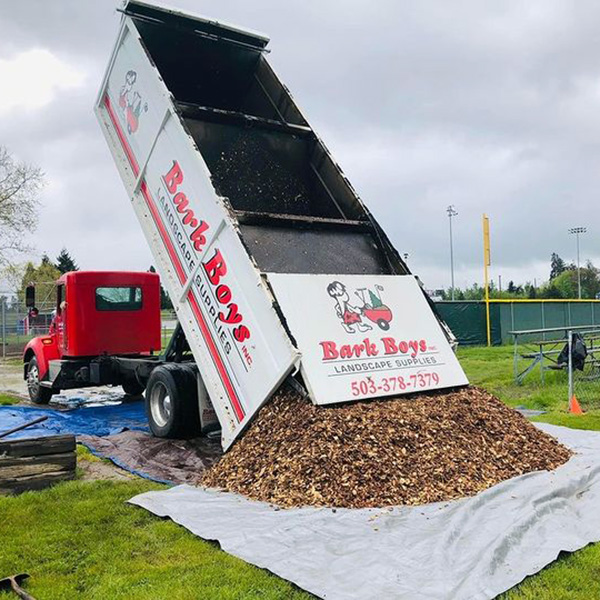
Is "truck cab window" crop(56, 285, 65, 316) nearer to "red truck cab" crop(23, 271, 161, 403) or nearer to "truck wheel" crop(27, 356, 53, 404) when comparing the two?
"red truck cab" crop(23, 271, 161, 403)

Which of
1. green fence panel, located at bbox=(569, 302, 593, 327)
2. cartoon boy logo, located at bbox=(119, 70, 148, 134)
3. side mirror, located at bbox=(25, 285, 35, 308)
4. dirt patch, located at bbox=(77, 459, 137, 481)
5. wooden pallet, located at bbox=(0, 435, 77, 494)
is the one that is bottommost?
dirt patch, located at bbox=(77, 459, 137, 481)

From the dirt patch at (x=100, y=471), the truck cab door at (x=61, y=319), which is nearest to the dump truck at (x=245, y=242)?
the dirt patch at (x=100, y=471)

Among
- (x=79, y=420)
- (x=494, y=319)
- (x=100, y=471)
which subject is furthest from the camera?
(x=494, y=319)

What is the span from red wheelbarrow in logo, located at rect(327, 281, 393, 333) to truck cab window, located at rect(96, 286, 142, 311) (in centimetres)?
589

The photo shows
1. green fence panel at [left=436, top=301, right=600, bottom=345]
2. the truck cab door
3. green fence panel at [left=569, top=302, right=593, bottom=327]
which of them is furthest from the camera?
green fence panel at [left=569, top=302, right=593, bottom=327]

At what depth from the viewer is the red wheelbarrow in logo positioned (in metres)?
5.85

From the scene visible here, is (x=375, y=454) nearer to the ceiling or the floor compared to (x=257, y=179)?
nearer to the floor

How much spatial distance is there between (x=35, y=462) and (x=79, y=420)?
373 centimetres

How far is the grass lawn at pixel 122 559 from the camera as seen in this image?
344cm

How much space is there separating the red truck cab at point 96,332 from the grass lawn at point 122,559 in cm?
512

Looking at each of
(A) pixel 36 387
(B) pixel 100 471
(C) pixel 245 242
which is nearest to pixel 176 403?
(B) pixel 100 471

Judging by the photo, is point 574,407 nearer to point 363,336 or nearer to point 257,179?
point 363,336

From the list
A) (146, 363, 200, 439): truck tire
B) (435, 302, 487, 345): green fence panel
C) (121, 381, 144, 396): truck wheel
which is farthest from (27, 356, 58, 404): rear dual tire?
(435, 302, 487, 345): green fence panel

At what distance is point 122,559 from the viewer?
392 cm
